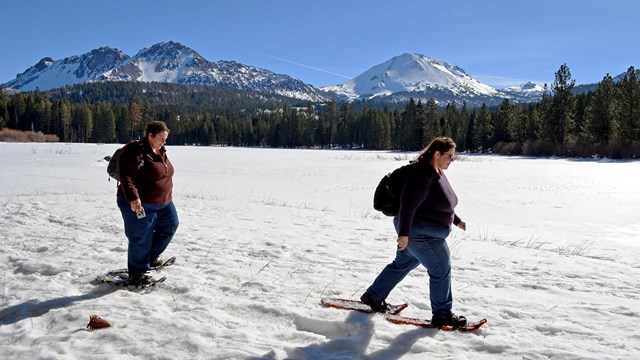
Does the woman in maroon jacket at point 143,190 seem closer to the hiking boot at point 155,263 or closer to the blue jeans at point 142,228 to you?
the blue jeans at point 142,228

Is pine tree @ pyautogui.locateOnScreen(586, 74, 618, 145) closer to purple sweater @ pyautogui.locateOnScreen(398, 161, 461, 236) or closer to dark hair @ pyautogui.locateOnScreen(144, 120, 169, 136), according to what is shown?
purple sweater @ pyautogui.locateOnScreen(398, 161, 461, 236)

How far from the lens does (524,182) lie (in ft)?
73.5

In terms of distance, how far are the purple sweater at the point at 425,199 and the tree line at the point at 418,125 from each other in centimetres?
6066

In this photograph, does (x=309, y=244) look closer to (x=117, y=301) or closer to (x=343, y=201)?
(x=117, y=301)

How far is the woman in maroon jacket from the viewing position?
4809 mm

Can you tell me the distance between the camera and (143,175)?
4930 millimetres

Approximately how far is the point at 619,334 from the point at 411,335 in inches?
86.9

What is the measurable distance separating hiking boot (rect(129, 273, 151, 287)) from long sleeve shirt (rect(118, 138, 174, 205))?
92 centimetres

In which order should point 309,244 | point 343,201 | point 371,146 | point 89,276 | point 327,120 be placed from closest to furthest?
point 89,276, point 309,244, point 343,201, point 371,146, point 327,120

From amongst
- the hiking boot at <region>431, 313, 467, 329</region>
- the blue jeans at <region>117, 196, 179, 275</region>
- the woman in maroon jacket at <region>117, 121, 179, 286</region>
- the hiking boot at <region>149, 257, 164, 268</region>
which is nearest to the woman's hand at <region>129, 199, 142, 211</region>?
the woman in maroon jacket at <region>117, 121, 179, 286</region>

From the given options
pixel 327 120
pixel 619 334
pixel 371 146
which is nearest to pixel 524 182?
pixel 619 334

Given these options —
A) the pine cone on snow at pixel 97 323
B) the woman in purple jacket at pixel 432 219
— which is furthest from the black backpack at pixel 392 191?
the pine cone on snow at pixel 97 323

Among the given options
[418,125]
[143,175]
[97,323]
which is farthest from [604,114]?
[97,323]

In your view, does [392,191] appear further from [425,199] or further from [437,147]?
[437,147]
